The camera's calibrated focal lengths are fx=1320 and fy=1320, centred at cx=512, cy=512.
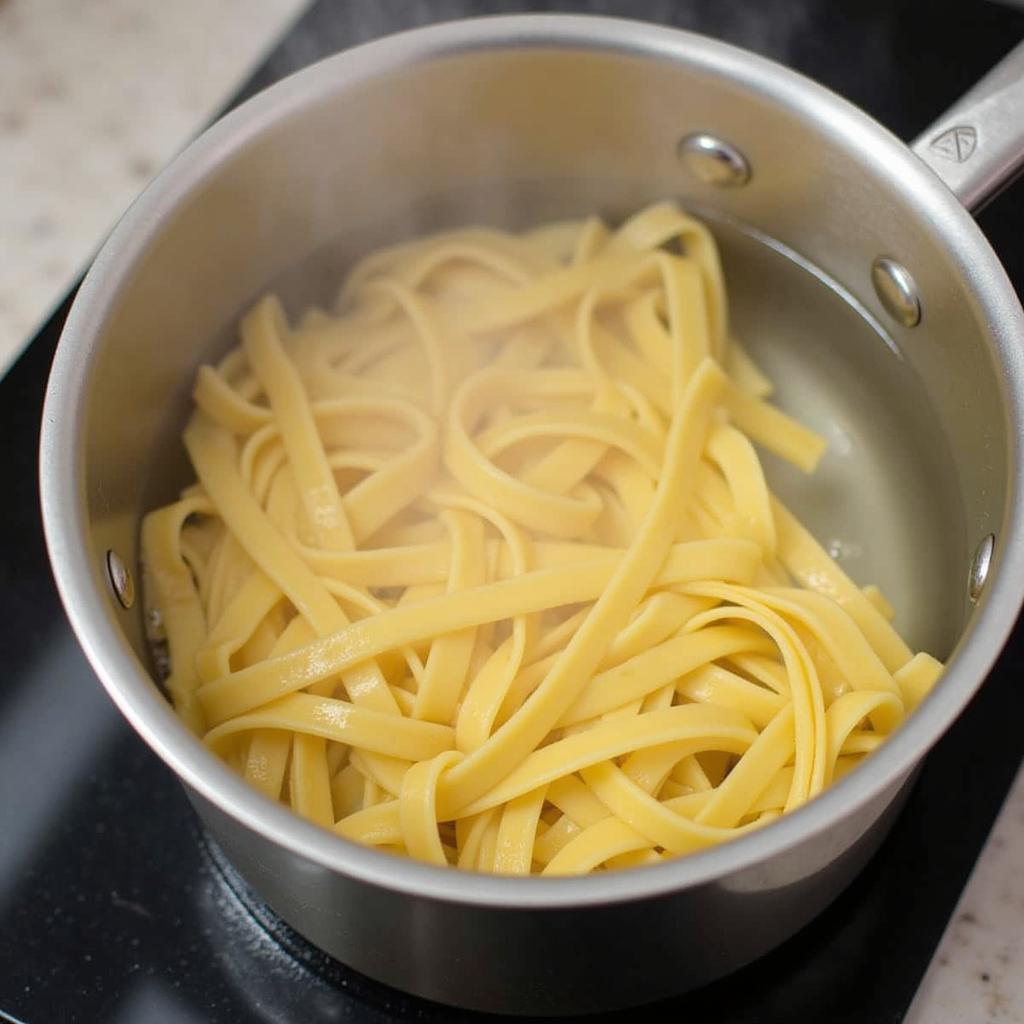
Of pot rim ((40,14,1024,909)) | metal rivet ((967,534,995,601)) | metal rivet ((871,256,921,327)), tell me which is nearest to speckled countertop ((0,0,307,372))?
pot rim ((40,14,1024,909))

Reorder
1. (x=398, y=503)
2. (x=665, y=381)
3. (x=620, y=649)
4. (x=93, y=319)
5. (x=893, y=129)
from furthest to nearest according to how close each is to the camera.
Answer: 1. (x=893, y=129)
2. (x=665, y=381)
3. (x=398, y=503)
4. (x=620, y=649)
5. (x=93, y=319)

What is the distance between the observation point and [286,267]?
1.68 meters

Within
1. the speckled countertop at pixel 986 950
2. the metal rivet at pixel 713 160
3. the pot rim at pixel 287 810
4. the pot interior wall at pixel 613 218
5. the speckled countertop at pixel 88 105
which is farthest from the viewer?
the speckled countertop at pixel 88 105

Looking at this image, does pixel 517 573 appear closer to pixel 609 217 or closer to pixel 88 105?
pixel 609 217

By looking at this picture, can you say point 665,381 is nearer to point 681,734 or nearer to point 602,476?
point 602,476

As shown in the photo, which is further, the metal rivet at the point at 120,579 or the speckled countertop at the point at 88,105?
the speckled countertop at the point at 88,105

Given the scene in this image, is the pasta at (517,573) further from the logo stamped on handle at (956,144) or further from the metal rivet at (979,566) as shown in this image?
the logo stamped on handle at (956,144)

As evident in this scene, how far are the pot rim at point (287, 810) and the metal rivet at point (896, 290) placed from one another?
15 cm

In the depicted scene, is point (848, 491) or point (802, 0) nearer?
point (848, 491)

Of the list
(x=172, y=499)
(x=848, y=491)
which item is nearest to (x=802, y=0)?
(x=848, y=491)

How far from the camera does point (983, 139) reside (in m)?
1.34

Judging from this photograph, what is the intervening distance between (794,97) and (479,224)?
0.51 meters

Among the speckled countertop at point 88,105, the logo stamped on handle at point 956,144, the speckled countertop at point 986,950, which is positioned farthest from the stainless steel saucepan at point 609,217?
the speckled countertop at point 88,105

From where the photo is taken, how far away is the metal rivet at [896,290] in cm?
148
